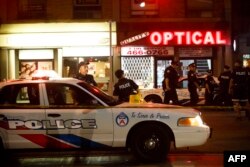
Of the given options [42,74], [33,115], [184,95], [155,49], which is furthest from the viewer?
[155,49]

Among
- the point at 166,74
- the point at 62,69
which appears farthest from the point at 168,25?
the point at 166,74

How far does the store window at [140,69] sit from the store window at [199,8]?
2.58 meters

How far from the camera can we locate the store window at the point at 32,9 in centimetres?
2217

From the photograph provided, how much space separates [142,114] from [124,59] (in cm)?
1235

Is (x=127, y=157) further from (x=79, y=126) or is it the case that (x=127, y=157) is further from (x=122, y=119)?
(x=79, y=126)

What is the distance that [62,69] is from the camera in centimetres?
2186

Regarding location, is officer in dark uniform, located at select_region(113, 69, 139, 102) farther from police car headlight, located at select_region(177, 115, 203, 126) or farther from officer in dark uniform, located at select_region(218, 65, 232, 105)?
officer in dark uniform, located at select_region(218, 65, 232, 105)

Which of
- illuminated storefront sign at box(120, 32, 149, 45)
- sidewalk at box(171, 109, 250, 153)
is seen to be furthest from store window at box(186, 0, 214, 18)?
sidewalk at box(171, 109, 250, 153)

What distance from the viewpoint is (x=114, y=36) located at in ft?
69.7

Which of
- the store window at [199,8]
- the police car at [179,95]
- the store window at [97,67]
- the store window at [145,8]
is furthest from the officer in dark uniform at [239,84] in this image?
the store window at [97,67]

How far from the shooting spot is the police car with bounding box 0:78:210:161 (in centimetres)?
935

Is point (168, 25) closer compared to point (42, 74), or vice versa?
point (42, 74)

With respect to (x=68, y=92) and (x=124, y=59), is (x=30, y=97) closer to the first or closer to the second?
(x=68, y=92)

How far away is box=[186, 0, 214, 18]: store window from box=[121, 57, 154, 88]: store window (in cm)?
258
